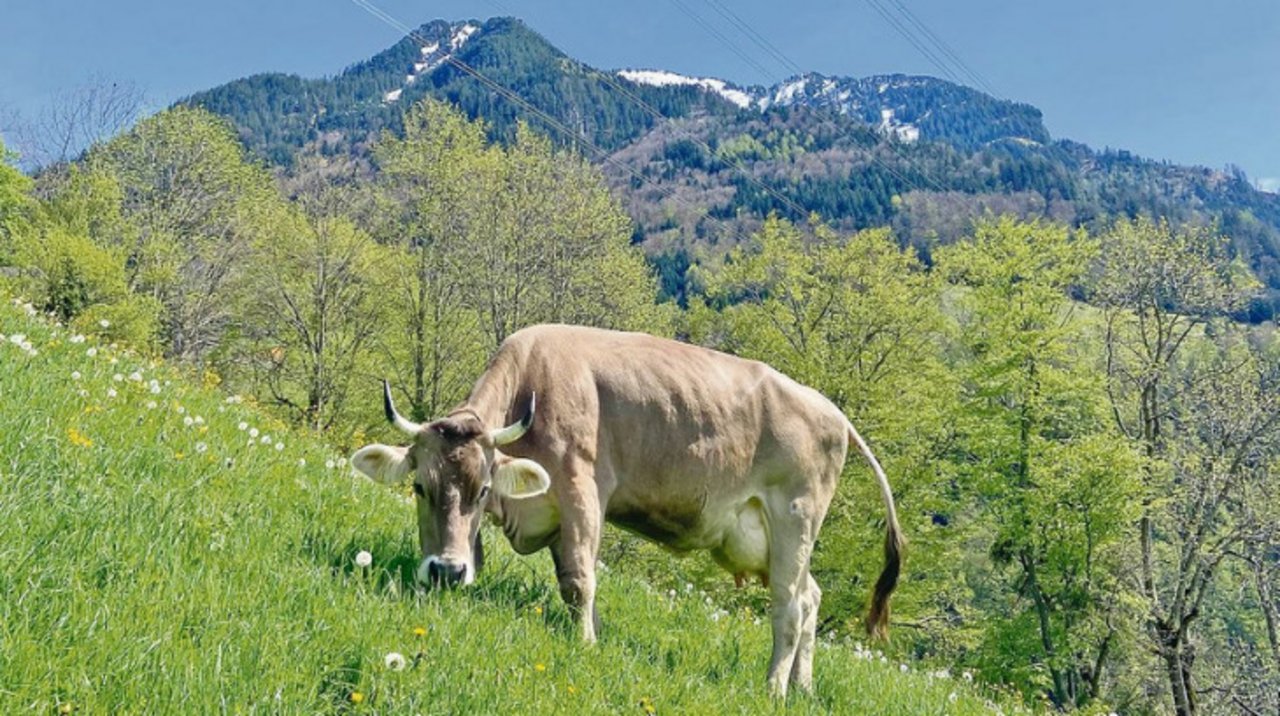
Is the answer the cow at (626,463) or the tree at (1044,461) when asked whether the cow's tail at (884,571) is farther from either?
→ the tree at (1044,461)

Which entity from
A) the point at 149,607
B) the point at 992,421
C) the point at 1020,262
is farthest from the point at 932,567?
the point at 149,607

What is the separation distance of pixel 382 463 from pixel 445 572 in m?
1.07

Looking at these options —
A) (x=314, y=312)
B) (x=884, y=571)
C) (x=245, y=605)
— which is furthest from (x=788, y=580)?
(x=314, y=312)

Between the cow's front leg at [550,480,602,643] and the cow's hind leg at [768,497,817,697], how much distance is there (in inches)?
57.3

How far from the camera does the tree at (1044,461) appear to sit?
30.0m

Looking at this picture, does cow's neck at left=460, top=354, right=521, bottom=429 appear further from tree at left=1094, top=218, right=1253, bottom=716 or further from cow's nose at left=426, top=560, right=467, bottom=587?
tree at left=1094, top=218, right=1253, bottom=716

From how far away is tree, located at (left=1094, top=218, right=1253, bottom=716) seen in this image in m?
27.2

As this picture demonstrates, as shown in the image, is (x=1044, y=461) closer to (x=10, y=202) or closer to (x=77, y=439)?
(x=77, y=439)

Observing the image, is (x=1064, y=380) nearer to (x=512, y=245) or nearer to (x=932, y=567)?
(x=932, y=567)

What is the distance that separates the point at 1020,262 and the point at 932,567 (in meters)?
12.7

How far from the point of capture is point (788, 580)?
265 inches

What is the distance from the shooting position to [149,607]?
315 cm

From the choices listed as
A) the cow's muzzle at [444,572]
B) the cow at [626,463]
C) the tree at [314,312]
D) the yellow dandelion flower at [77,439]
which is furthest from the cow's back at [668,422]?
the tree at [314,312]

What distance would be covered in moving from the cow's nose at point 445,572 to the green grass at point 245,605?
12 centimetres
